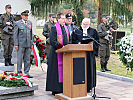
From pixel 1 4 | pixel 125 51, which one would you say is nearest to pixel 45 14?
pixel 1 4

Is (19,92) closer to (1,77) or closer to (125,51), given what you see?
(1,77)

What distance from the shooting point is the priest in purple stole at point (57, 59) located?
252 inches

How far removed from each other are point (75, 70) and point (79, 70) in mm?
108

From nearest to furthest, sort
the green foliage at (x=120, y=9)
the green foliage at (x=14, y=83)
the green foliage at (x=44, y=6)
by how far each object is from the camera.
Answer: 1. the green foliage at (x=14, y=83)
2. the green foliage at (x=44, y=6)
3. the green foliage at (x=120, y=9)

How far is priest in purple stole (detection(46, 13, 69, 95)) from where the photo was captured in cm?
641

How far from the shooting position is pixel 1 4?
12.7m

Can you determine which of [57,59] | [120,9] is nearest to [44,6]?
[120,9]

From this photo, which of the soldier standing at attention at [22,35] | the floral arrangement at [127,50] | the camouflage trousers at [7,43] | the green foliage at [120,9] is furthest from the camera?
the green foliage at [120,9]

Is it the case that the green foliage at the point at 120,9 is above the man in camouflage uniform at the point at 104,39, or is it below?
above

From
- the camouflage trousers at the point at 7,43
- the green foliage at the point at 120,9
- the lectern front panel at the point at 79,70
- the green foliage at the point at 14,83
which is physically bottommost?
the green foliage at the point at 14,83

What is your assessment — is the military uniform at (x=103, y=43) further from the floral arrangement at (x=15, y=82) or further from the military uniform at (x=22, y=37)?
the floral arrangement at (x=15, y=82)

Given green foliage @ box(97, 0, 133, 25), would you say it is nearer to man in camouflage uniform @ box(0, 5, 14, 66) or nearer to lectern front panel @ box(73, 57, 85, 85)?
man in camouflage uniform @ box(0, 5, 14, 66)

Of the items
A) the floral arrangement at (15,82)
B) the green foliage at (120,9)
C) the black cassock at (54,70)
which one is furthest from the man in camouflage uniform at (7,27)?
the green foliage at (120,9)

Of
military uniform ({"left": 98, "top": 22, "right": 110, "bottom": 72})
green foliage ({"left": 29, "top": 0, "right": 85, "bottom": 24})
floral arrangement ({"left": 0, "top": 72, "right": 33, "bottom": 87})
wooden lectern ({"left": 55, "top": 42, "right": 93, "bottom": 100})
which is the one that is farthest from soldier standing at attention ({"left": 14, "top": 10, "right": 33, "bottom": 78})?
green foliage ({"left": 29, "top": 0, "right": 85, "bottom": 24})
